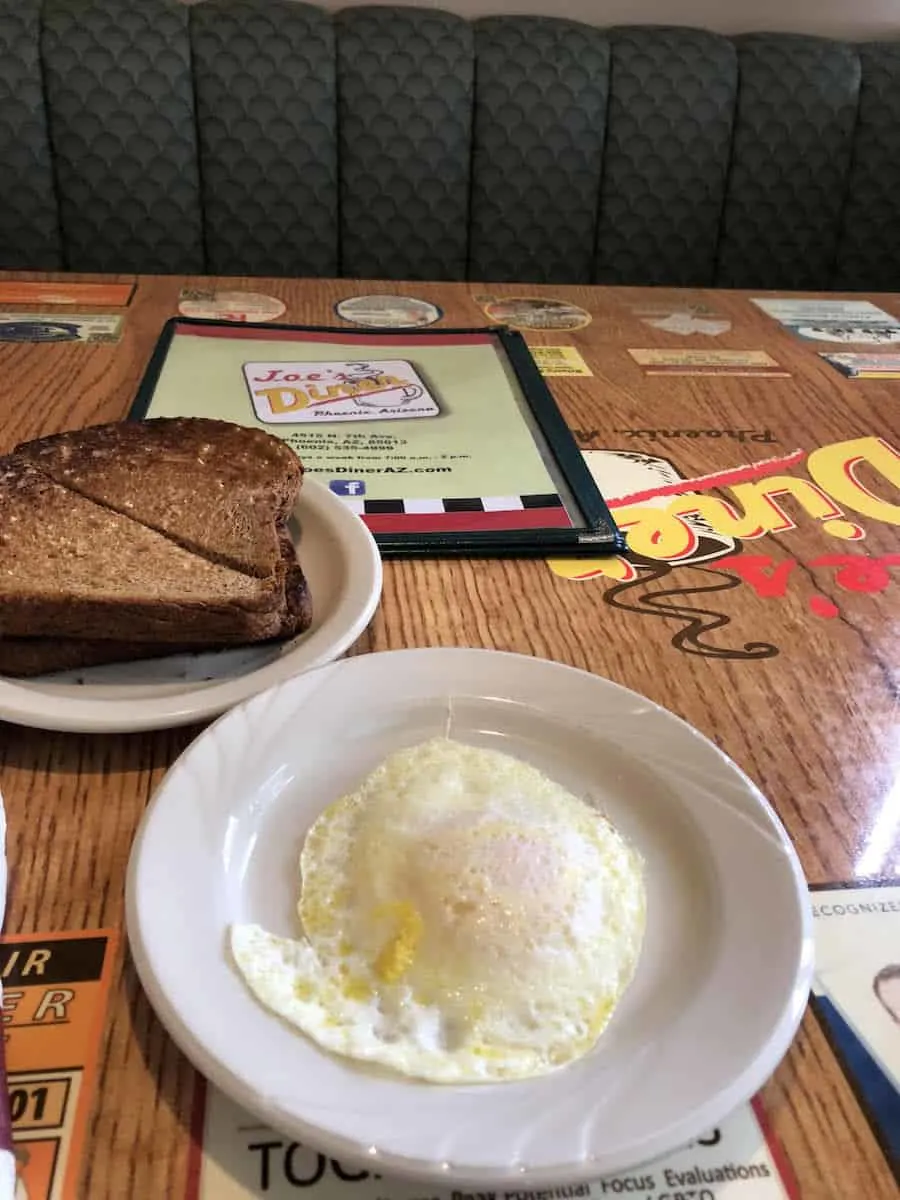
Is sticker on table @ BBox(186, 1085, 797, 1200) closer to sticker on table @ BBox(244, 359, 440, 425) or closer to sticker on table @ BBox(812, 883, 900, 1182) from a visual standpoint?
sticker on table @ BBox(812, 883, 900, 1182)

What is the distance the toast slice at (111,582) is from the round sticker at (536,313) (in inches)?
28.6

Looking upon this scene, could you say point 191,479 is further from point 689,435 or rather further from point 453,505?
→ point 689,435

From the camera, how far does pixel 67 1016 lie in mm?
456

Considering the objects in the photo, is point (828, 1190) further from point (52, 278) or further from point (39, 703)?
point (52, 278)

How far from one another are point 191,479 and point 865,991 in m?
0.61

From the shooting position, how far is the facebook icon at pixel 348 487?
2.93 feet

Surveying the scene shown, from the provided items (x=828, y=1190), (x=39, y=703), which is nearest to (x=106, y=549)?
(x=39, y=703)

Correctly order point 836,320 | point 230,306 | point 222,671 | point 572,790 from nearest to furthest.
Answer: point 572,790 → point 222,671 → point 230,306 → point 836,320

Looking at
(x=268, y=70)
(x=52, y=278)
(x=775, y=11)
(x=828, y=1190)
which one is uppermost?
(x=775, y=11)

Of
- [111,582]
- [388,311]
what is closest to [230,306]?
[388,311]

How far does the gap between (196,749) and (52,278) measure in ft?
3.68

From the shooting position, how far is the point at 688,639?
2.47 ft

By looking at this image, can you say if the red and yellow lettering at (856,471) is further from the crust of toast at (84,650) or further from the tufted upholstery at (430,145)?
the tufted upholstery at (430,145)

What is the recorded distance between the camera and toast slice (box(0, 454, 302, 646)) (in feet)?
2.13
